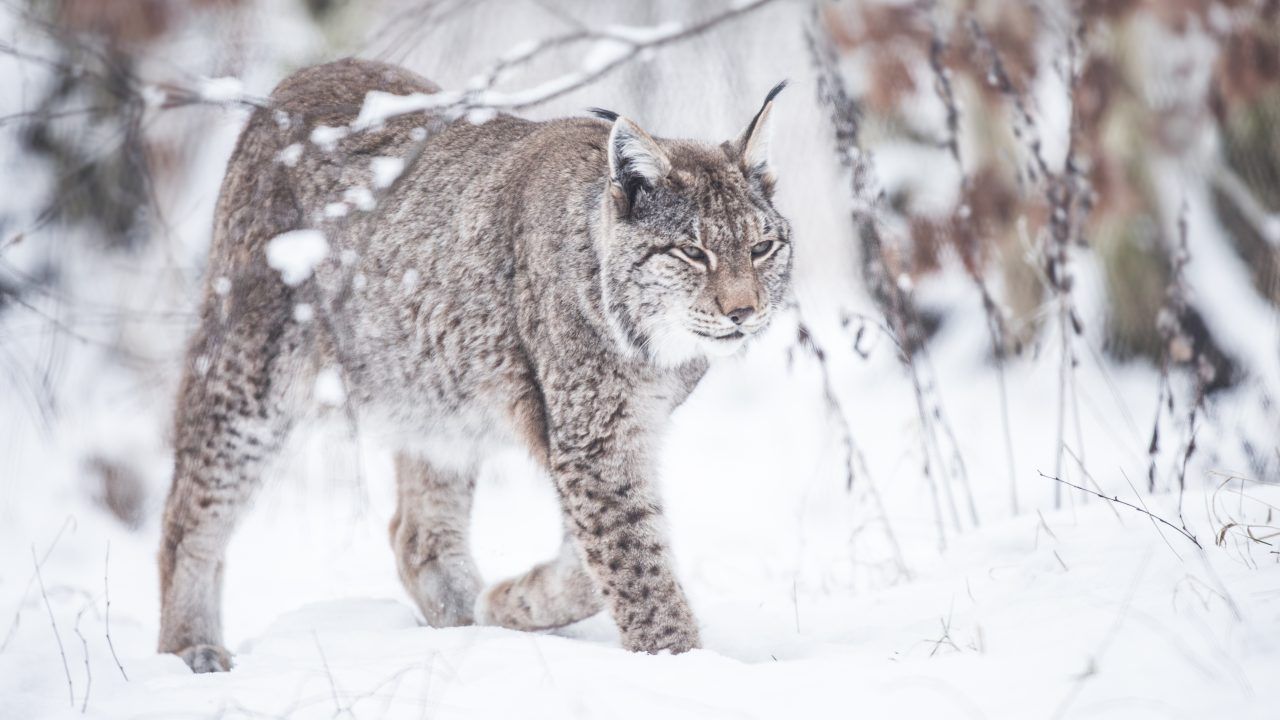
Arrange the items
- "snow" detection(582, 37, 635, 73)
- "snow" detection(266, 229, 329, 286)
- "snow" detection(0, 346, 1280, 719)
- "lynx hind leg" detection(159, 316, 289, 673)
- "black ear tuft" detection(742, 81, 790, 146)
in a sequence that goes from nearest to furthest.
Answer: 1. "snow" detection(0, 346, 1280, 719)
2. "snow" detection(266, 229, 329, 286)
3. "snow" detection(582, 37, 635, 73)
4. "black ear tuft" detection(742, 81, 790, 146)
5. "lynx hind leg" detection(159, 316, 289, 673)

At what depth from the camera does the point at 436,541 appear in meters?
4.23

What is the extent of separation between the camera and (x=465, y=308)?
362 cm

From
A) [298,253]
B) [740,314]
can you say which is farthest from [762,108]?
[298,253]

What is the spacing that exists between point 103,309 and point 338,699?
3.77 ft

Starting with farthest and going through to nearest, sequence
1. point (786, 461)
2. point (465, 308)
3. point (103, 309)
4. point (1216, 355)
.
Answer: point (786, 461)
point (1216, 355)
point (465, 308)
point (103, 309)

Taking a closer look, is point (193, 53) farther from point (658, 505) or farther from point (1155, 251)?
point (1155, 251)

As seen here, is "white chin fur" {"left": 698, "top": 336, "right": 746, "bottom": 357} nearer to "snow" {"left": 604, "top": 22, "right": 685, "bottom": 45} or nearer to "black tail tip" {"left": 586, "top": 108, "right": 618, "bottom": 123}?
"black tail tip" {"left": 586, "top": 108, "right": 618, "bottom": 123}

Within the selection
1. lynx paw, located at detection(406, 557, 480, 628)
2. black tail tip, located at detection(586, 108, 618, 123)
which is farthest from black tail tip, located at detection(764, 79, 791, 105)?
lynx paw, located at detection(406, 557, 480, 628)

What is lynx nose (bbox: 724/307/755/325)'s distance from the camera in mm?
3154

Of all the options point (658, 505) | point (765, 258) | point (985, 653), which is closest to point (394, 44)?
point (765, 258)

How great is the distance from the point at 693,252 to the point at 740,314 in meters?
0.24

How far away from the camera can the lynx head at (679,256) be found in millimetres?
3191

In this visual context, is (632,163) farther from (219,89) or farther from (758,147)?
(219,89)

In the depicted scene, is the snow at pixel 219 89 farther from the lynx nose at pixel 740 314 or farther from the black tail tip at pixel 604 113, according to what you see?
the lynx nose at pixel 740 314
